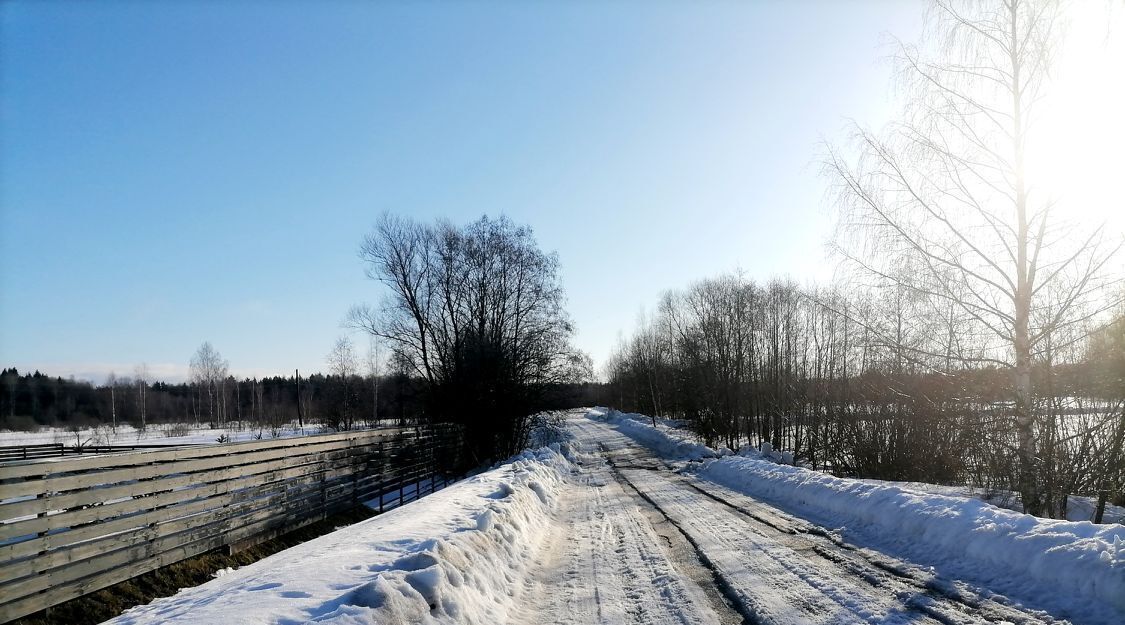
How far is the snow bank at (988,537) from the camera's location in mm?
5125

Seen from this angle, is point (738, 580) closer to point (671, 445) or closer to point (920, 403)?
point (920, 403)

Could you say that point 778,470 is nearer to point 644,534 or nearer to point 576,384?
point 644,534

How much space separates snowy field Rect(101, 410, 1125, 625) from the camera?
192 inches

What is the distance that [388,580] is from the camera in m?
4.97

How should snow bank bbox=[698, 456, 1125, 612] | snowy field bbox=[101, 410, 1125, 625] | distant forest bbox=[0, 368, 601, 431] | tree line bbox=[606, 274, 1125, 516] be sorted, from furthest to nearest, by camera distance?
distant forest bbox=[0, 368, 601, 431] → tree line bbox=[606, 274, 1125, 516] → snow bank bbox=[698, 456, 1125, 612] → snowy field bbox=[101, 410, 1125, 625]

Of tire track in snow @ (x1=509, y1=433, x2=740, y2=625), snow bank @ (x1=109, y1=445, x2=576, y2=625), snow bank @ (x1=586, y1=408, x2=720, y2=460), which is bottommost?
snow bank @ (x1=586, y1=408, x2=720, y2=460)

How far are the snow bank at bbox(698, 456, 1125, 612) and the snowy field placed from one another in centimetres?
2

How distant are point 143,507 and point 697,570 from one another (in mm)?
6655

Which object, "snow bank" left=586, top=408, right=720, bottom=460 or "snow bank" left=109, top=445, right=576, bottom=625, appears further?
"snow bank" left=586, top=408, right=720, bottom=460

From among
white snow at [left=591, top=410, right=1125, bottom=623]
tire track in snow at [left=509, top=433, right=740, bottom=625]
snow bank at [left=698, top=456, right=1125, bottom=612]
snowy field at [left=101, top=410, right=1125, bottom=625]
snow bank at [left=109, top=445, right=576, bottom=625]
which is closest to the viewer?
snow bank at [left=109, top=445, right=576, bottom=625]

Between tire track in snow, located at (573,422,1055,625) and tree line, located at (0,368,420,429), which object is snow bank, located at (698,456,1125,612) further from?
tree line, located at (0,368,420,429)

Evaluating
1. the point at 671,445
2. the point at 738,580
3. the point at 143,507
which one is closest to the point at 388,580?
the point at 738,580

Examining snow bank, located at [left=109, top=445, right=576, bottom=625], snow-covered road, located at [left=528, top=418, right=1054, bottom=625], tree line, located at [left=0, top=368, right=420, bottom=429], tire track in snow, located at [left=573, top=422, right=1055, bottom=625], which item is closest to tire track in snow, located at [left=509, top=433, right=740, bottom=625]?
snow-covered road, located at [left=528, top=418, right=1054, bottom=625]

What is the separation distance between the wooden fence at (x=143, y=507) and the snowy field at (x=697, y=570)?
1.08 m
